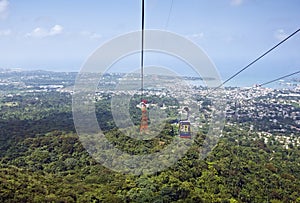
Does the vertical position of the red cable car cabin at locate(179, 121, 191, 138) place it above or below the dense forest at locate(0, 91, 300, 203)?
above

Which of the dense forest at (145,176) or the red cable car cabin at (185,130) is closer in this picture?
the dense forest at (145,176)

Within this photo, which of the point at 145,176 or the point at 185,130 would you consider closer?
the point at 185,130

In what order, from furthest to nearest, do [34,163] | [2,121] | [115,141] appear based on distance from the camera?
[2,121]
[34,163]
[115,141]

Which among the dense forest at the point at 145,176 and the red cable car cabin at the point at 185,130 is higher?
the red cable car cabin at the point at 185,130

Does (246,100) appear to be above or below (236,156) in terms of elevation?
above

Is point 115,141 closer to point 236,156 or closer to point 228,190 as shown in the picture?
point 228,190

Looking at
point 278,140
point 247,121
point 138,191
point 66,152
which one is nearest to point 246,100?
point 247,121

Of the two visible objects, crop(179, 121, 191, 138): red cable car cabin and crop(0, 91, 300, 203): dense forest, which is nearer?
crop(0, 91, 300, 203): dense forest

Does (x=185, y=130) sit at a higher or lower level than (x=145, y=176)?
higher
